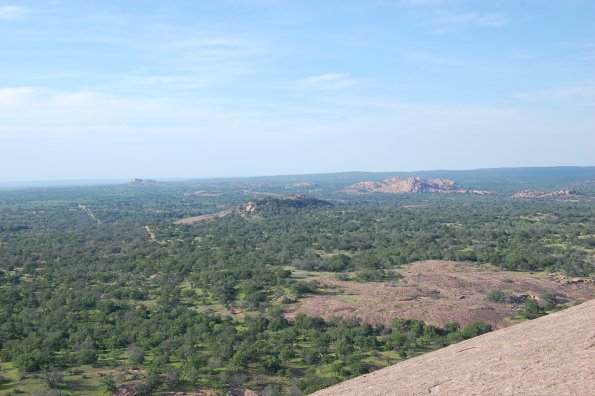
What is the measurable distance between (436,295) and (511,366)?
26.9 m

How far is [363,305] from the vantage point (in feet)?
123

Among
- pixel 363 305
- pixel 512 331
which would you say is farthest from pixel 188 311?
pixel 512 331

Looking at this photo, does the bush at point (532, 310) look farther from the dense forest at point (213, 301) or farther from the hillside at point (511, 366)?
the hillside at point (511, 366)

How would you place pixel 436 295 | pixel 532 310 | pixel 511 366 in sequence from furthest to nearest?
1. pixel 436 295
2. pixel 532 310
3. pixel 511 366

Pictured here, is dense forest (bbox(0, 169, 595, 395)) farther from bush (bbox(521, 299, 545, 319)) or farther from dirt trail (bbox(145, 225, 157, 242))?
bush (bbox(521, 299, 545, 319))

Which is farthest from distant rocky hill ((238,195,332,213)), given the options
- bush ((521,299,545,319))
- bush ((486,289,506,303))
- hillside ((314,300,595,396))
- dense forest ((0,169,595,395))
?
hillside ((314,300,595,396))

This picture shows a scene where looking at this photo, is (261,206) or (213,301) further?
(261,206)

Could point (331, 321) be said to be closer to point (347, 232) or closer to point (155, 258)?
point (155, 258)

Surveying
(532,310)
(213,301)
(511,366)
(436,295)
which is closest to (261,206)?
(213,301)


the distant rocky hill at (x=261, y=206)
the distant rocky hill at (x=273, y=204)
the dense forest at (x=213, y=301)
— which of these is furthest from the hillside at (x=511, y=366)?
the distant rocky hill at (x=273, y=204)

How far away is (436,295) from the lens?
131 ft

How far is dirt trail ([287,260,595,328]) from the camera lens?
35.0 m

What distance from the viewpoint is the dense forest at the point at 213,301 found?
83.9 feet

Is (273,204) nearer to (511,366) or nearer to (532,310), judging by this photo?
(532,310)
